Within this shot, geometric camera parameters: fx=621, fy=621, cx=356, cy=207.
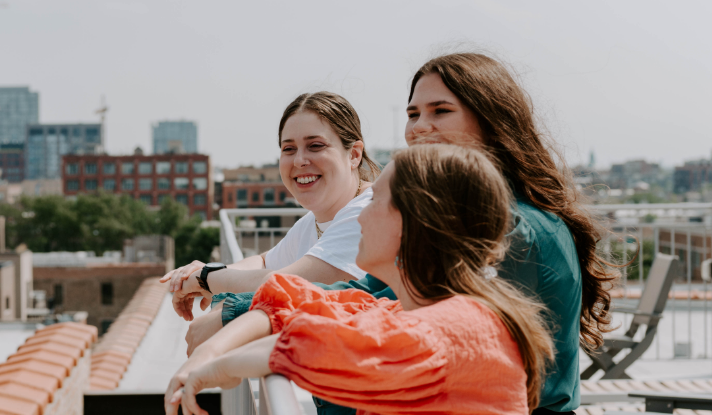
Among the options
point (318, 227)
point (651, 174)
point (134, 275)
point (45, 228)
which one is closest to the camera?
point (318, 227)

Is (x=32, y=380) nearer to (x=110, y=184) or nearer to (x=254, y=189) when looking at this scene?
(x=254, y=189)

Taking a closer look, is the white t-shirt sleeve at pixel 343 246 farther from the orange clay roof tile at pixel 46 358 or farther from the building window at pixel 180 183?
the building window at pixel 180 183

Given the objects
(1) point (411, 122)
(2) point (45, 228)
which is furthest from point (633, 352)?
(2) point (45, 228)

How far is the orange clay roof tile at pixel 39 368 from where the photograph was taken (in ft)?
10.7

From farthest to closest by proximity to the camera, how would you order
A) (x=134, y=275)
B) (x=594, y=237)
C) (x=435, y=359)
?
(x=134, y=275)
(x=594, y=237)
(x=435, y=359)

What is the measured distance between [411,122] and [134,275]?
155ft

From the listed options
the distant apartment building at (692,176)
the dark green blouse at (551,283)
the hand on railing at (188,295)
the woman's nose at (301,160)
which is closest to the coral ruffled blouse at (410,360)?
the dark green blouse at (551,283)

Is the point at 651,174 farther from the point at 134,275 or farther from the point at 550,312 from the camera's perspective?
the point at 550,312

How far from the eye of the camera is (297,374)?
36.9 inches

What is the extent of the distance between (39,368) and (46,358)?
24 centimetres

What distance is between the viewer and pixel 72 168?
9750cm

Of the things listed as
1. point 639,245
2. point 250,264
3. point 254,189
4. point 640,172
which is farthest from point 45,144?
point 250,264

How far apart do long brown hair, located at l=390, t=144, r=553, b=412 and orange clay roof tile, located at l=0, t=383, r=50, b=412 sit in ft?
8.30

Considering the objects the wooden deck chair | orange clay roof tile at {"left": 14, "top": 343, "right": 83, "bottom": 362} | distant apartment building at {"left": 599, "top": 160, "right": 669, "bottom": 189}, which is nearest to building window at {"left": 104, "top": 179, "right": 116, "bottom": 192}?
distant apartment building at {"left": 599, "top": 160, "right": 669, "bottom": 189}
